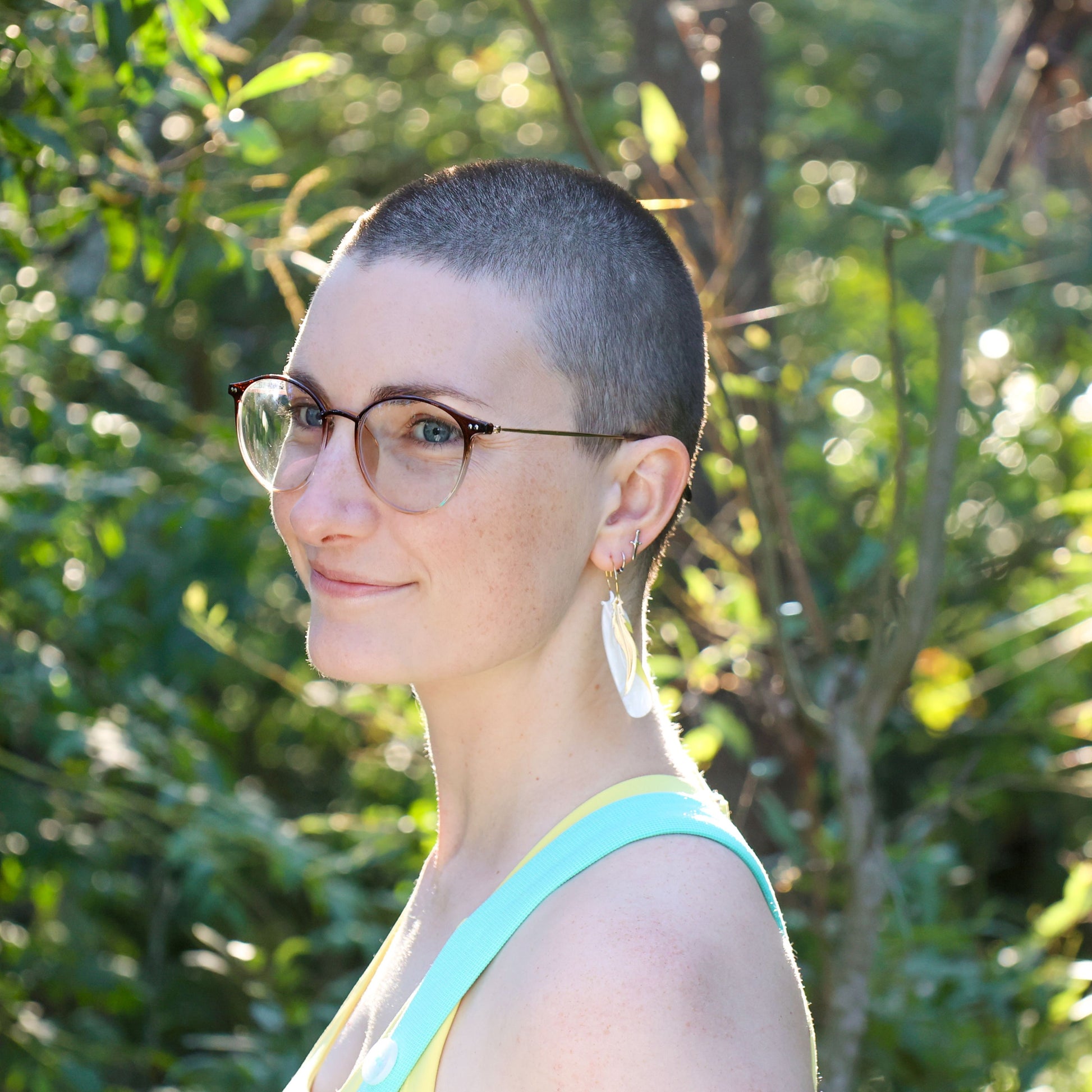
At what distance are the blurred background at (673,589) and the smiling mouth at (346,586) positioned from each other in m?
0.86

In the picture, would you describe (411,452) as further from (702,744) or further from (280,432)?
(702,744)

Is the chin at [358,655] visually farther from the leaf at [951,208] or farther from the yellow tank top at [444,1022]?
the leaf at [951,208]

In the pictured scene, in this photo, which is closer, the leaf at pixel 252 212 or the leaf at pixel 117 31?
the leaf at pixel 117 31

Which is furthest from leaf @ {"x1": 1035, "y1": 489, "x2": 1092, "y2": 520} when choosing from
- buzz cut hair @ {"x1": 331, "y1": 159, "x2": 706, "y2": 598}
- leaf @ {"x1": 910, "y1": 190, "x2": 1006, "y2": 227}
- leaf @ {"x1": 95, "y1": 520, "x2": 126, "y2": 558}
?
leaf @ {"x1": 95, "y1": 520, "x2": 126, "y2": 558}

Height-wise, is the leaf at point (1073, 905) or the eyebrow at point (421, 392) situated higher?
the eyebrow at point (421, 392)

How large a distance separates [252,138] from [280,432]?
0.84 metres

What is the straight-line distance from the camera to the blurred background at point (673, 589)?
2199 mm

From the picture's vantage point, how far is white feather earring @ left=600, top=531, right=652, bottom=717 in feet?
4.54

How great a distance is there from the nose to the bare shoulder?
418 millimetres

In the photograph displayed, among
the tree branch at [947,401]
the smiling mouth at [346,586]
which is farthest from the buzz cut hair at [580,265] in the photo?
the tree branch at [947,401]

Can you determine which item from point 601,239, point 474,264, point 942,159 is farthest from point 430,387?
point 942,159

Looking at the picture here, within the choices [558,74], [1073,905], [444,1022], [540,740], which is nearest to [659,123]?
[558,74]

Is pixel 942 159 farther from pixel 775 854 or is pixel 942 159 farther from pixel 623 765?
pixel 623 765

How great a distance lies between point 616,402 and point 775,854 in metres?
1.96
